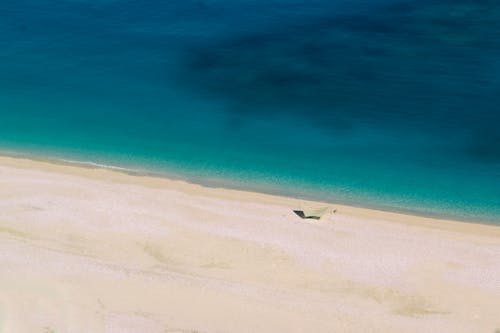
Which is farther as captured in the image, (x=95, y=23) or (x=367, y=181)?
(x=95, y=23)

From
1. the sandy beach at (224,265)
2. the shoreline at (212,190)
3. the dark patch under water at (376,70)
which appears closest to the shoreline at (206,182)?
the shoreline at (212,190)

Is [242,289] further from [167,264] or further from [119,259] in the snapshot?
[119,259]

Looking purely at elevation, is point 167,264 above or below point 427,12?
below

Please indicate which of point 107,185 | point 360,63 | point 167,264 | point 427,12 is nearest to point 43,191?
point 107,185

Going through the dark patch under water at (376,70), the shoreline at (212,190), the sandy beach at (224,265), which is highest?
the dark patch under water at (376,70)

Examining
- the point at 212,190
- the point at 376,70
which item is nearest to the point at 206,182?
the point at 212,190

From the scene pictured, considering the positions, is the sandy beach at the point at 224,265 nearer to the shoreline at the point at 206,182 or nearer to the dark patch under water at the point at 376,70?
the shoreline at the point at 206,182

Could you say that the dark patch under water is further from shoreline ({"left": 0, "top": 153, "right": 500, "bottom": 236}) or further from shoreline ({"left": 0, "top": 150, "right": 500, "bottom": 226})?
shoreline ({"left": 0, "top": 153, "right": 500, "bottom": 236})

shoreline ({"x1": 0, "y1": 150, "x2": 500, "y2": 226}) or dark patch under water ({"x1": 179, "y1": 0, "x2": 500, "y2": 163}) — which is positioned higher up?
dark patch under water ({"x1": 179, "y1": 0, "x2": 500, "y2": 163})

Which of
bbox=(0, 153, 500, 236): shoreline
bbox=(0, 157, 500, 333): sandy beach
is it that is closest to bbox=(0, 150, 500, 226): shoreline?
bbox=(0, 153, 500, 236): shoreline
